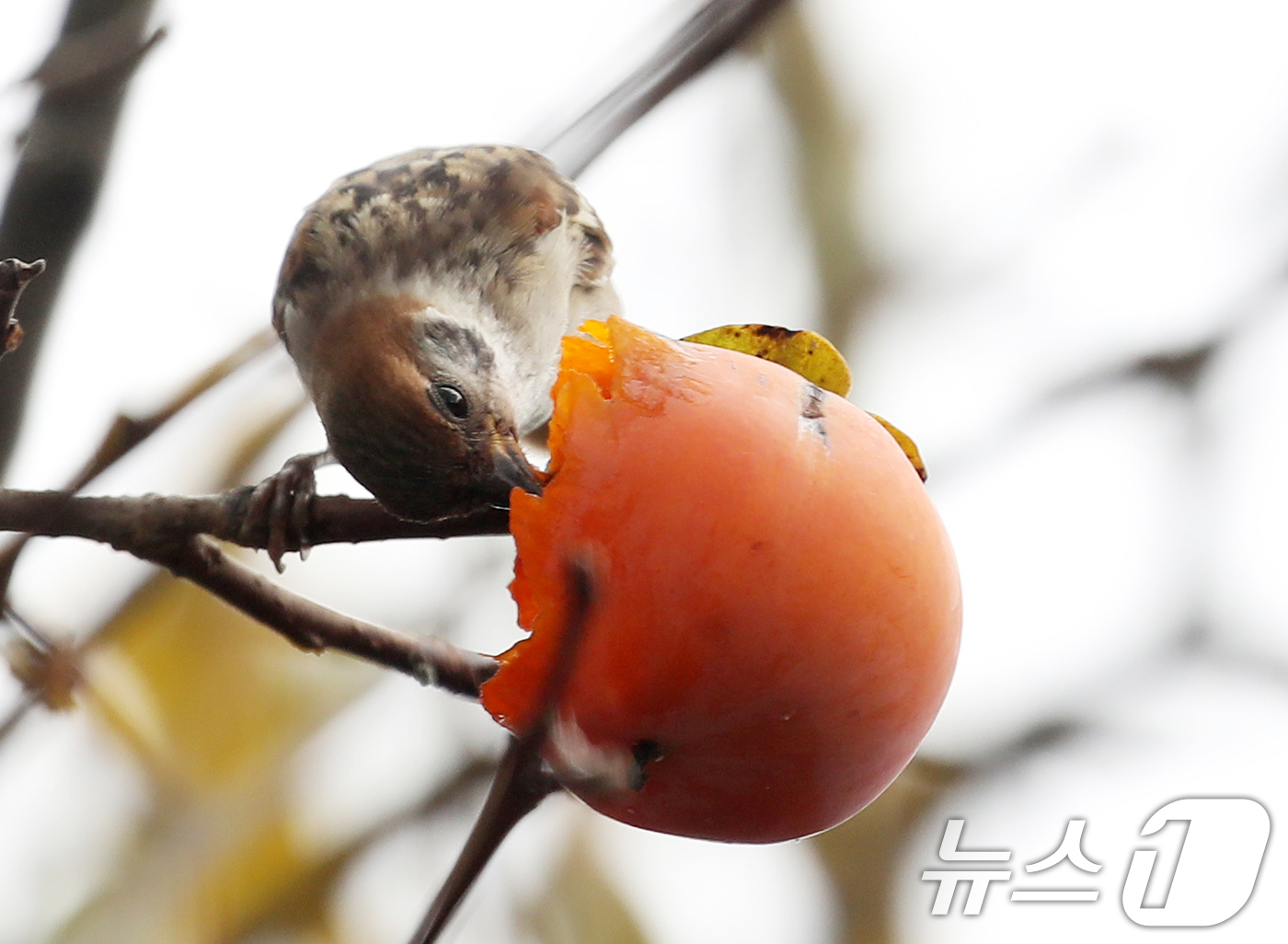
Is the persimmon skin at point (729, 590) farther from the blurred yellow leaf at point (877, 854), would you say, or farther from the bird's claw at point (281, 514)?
the blurred yellow leaf at point (877, 854)

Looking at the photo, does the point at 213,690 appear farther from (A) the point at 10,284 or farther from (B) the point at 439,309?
(A) the point at 10,284

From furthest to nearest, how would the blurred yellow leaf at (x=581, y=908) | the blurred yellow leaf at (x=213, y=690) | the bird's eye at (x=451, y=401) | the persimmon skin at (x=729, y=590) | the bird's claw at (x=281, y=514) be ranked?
the blurred yellow leaf at (x=581, y=908), the blurred yellow leaf at (x=213, y=690), the bird's eye at (x=451, y=401), the bird's claw at (x=281, y=514), the persimmon skin at (x=729, y=590)

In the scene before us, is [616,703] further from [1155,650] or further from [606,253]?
[1155,650]

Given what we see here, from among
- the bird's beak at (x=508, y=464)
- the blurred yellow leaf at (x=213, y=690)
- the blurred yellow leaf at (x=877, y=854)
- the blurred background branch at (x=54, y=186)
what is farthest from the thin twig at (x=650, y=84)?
the blurred yellow leaf at (x=877, y=854)

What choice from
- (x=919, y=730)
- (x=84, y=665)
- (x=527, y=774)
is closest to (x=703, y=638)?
(x=919, y=730)

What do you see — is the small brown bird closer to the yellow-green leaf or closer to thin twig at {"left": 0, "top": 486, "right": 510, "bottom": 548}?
thin twig at {"left": 0, "top": 486, "right": 510, "bottom": 548}

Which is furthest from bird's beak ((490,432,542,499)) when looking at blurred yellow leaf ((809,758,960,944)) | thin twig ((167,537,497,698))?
blurred yellow leaf ((809,758,960,944))

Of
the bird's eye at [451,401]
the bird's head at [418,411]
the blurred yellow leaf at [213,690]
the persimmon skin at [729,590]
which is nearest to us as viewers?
the persimmon skin at [729,590]
